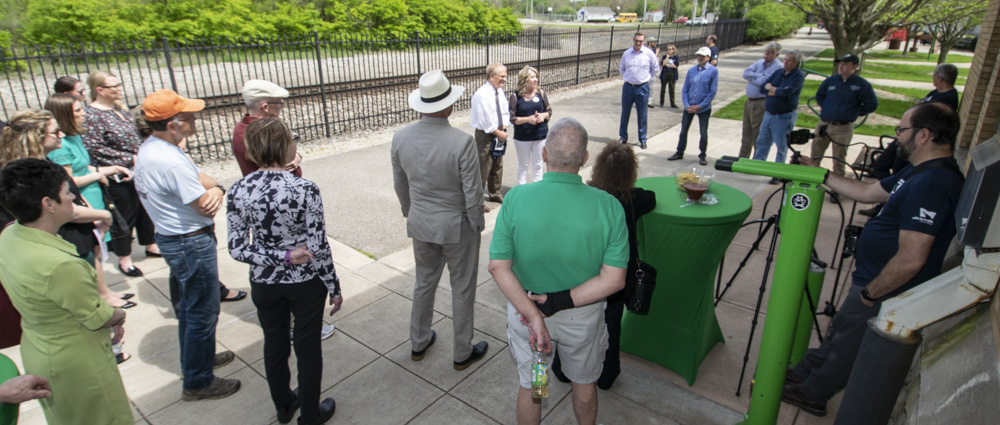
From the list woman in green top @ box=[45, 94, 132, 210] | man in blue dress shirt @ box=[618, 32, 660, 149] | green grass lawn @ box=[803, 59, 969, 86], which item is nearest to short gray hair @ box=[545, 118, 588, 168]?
woman in green top @ box=[45, 94, 132, 210]

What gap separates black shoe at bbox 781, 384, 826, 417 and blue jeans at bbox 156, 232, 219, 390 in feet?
11.7

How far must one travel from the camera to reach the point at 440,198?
10.9ft

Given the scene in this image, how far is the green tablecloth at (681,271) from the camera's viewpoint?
3.13 metres

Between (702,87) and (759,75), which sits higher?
(759,75)

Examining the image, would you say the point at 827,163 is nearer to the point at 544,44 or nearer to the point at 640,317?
the point at 640,317

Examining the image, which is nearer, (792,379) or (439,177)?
(439,177)

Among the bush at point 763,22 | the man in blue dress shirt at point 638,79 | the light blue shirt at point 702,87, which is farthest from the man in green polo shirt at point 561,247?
the bush at point 763,22

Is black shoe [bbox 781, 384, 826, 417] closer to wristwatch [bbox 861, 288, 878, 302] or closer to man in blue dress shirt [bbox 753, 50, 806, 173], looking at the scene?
wristwatch [bbox 861, 288, 878, 302]

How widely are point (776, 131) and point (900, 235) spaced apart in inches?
208

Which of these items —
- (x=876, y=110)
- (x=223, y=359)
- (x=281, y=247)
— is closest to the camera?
(x=281, y=247)

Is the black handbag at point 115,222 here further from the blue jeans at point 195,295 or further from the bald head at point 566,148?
the bald head at point 566,148

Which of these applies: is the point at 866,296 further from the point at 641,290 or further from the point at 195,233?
the point at 195,233

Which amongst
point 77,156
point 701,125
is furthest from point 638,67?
point 77,156

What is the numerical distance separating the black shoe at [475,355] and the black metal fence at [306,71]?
238 inches
